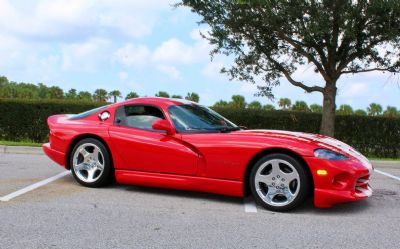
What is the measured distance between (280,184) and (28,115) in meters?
11.4

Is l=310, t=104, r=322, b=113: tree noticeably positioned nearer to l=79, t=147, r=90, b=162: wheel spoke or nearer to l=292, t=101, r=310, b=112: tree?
l=292, t=101, r=310, b=112: tree

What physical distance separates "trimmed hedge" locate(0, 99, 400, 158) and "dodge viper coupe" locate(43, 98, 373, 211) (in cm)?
790

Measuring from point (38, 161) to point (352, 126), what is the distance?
912cm

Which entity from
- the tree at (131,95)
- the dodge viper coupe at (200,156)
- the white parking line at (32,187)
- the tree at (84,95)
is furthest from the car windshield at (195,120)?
the tree at (84,95)

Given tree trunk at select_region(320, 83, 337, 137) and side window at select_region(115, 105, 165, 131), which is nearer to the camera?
side window at select_region(115, 105, 165, 131)

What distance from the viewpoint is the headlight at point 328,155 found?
208 inches

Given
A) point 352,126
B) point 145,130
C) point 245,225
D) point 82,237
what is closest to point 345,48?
point 352,126

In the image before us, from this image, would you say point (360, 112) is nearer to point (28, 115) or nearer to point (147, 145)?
point (28, 115)

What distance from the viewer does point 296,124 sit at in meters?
14.5

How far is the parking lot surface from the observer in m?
4.25

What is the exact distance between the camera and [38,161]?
9570 millimetres

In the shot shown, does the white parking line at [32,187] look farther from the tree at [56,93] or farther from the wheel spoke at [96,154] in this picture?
the tree at [56,93]

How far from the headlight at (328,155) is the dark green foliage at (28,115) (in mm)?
10772

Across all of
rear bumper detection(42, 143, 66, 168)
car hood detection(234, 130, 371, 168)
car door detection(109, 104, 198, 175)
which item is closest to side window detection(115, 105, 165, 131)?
car door detection(109, 104, 198, 175)
